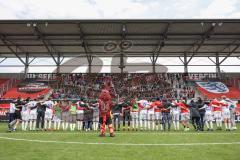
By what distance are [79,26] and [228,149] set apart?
25239mm

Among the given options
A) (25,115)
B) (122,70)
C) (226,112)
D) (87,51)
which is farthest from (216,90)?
(25,115)

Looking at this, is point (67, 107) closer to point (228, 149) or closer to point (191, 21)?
point (228, 149)

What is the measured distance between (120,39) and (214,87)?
15.5 meters

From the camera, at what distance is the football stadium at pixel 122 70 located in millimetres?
20719

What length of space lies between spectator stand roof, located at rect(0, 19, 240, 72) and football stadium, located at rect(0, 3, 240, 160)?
11 cm

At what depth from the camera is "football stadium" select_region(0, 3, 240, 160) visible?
20719mm

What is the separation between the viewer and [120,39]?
36906 millimetres

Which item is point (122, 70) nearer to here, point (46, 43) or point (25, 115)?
point (46, 43)

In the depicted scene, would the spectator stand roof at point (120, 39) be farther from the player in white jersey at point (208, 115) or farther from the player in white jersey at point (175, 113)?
the player in white jersey at point (175, 113)

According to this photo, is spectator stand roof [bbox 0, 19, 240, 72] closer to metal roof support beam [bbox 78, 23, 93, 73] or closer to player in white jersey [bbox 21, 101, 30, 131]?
metal roof support beam [bbox 78, 23, 93, 73]

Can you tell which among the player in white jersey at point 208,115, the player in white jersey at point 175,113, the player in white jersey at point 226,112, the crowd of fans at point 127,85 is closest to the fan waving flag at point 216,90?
the crowd of fans at point 127,85

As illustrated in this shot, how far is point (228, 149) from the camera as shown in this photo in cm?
987

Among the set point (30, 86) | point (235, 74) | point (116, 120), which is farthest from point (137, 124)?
point (235, 74)

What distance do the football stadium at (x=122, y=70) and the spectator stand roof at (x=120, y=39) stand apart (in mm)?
112
